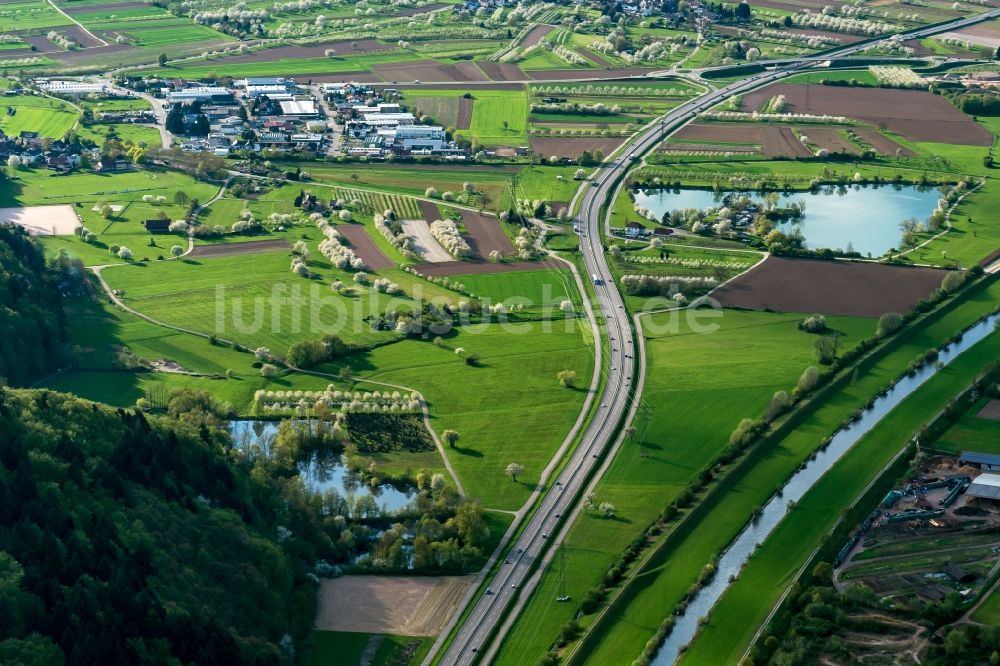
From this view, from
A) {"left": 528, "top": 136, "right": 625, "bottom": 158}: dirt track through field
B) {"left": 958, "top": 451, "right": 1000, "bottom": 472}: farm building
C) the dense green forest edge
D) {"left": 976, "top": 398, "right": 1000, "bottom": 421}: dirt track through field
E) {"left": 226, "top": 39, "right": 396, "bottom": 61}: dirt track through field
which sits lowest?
the dense green forest edge

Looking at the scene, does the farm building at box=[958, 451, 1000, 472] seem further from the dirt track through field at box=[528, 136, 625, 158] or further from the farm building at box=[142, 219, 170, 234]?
the farm building at box=[142, 219, 170, 234]

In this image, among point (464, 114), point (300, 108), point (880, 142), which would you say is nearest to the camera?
point (880, 142)

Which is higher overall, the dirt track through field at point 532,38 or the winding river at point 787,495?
the dirt track through field at point 532,38

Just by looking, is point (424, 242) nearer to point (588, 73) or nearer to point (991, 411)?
point (991, 411)

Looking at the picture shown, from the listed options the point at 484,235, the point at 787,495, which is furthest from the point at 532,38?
the point at 787,495

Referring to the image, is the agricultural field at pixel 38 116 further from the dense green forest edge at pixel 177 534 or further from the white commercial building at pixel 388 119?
the dense green forest edge at pixel 177 534

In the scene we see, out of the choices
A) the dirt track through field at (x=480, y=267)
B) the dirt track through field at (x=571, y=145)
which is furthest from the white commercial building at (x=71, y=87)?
the dirt track through field at (x=480, y=267)

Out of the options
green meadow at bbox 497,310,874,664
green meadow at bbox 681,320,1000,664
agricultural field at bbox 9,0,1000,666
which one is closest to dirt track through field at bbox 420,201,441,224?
agricultural field at bbox 9,0,1000,666
